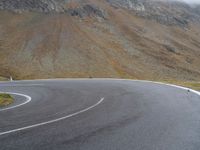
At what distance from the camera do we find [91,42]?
80500 mm

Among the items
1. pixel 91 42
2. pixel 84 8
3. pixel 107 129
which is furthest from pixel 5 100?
pixel 84 8

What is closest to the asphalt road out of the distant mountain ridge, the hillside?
the hillside

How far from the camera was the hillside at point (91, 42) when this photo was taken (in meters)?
68.0

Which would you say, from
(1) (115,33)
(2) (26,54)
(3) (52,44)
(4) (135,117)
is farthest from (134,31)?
(4) (135,117)

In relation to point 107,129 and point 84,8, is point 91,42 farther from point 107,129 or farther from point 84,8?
point 107,129

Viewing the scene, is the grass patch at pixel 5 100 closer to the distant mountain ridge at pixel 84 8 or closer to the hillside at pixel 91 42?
the hillside at pixel 91 42

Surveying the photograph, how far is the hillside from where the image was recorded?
223 feet

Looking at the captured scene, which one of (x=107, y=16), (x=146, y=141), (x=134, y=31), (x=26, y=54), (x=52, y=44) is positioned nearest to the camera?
(x=146, y=141)

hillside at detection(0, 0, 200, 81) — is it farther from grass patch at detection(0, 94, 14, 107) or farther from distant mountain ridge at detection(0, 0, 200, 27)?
grass patch at detection(0, 94, 14, 107)

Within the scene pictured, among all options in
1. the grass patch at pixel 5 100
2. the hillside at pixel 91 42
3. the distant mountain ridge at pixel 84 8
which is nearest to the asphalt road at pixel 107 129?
the grass patch at pixel 5 100

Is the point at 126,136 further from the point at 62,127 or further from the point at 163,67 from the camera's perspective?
the point at 163,67

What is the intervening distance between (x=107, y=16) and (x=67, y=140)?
9854cm

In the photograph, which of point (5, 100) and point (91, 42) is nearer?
point (5, 100)

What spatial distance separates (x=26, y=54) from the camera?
71.8 meters
